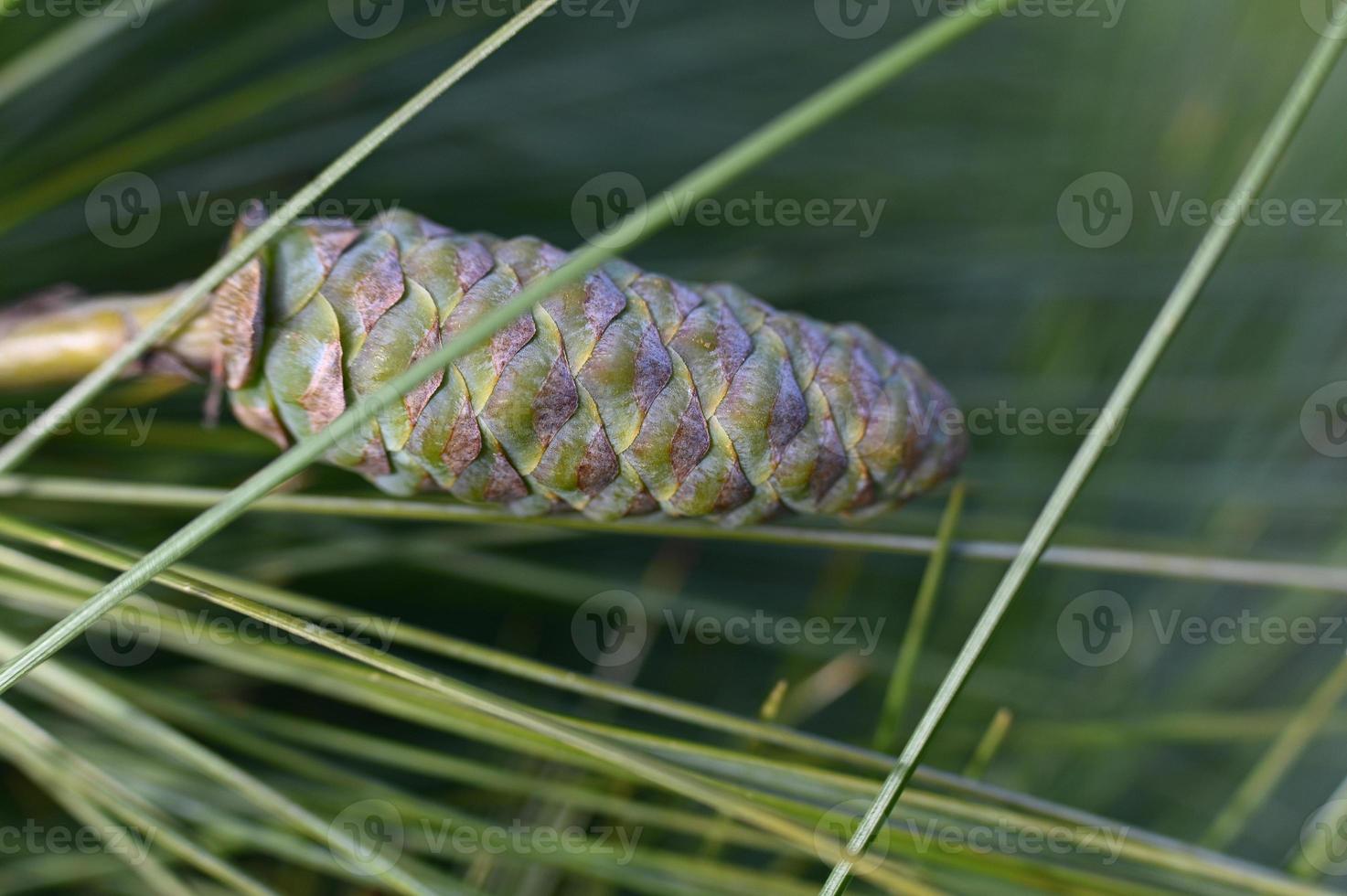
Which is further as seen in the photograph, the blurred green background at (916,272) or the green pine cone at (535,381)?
the blurred green background at (916,272)

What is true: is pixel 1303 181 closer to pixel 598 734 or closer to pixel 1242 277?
pixel 1242 277

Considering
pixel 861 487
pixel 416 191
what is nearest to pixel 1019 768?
pixel 861 487

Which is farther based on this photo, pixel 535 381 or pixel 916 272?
pixel 916 272

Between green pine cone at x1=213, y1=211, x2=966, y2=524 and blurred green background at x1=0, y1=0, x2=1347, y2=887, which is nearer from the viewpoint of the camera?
green pine cone at x1=213, y1=211, x2=966, y2=524

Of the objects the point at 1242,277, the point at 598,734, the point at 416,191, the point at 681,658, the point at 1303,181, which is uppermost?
the point at 1303,181

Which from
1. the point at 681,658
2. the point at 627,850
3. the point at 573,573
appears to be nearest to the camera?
the point at 627,850

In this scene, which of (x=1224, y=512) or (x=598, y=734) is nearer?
(x=598, y=734)

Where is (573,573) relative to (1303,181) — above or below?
below

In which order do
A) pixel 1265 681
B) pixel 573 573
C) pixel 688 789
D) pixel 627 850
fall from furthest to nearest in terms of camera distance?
1. pixel 1265 681
2. pixel 573 573
3. pixel 627 850
4. pixel 688 789
